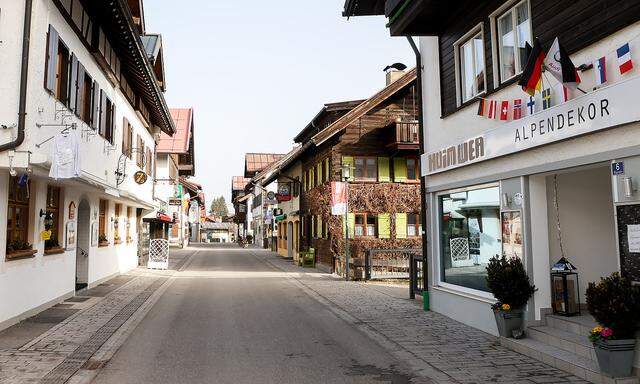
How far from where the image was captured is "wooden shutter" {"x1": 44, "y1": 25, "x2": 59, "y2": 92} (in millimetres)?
9724

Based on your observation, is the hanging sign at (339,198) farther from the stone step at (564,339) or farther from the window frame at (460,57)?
the stone step at (564,339)

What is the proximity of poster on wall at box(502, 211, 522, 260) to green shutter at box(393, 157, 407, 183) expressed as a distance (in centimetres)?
1492

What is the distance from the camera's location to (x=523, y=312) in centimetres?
803

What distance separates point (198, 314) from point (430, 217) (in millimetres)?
5626

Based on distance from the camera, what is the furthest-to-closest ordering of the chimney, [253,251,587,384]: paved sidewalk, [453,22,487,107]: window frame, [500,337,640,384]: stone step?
the chimney
[453,22,487,107]: window frame
[253,251,587,384]: paved sidewalk
[500,337,640,384]: stone step

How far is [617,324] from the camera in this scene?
5.78m

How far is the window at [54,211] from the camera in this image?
39.8 feet

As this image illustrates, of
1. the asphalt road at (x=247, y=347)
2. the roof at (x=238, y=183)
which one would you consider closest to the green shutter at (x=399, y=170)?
the asphalt road at (x=247, y=347)

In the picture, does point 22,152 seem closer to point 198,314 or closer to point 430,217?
point 198,314

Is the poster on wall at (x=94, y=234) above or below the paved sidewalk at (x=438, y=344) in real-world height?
above

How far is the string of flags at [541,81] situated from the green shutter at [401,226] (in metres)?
14.2

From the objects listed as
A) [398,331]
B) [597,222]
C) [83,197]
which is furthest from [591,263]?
[83,197]

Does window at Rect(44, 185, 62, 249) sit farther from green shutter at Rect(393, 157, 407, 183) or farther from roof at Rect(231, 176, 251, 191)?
roof at Rect(231, 176, 251, 191)

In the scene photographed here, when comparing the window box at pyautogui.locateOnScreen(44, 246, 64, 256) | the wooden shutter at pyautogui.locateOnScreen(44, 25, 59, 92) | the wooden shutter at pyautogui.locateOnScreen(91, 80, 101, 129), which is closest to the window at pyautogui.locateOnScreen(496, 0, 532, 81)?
the wooden shutter at pyautogui.locateOnScreen(44, 25, 59, 92)
